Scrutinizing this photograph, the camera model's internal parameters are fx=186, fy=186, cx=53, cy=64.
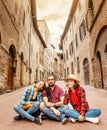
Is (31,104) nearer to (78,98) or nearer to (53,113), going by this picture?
(53,113)

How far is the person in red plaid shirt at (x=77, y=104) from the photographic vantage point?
382 cm

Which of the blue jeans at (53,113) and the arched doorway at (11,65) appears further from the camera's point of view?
the arched doorway at (11,65)

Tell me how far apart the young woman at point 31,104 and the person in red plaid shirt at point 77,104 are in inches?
24.7

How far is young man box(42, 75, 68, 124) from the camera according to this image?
4082 mm

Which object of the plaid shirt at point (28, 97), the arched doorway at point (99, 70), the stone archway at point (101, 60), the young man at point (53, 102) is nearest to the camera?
the young man at point (53, 102)

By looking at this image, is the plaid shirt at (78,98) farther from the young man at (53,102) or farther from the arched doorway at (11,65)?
the arched doorway at (11,65)

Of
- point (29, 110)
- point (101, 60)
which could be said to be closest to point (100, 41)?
point (101, 60)

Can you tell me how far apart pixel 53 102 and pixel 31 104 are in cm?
50

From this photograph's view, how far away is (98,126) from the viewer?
3643 millimetres

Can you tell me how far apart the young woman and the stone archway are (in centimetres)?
766

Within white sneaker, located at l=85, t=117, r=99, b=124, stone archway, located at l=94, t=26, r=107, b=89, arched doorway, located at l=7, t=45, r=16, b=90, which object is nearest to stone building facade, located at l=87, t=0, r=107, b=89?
stone archway, located at l=94, t=26, r=107, b=89

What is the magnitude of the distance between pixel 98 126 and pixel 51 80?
1.38 metres

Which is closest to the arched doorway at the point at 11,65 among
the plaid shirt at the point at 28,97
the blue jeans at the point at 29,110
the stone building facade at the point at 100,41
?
the stone building facade at the point at 100,41

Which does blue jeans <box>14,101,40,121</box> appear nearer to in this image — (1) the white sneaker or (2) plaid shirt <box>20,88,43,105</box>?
(2) plaid shirt <box>20,88,43,105</box>
